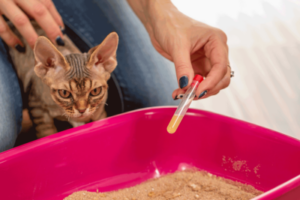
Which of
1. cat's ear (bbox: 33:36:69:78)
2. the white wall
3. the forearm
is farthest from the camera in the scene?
the white wall

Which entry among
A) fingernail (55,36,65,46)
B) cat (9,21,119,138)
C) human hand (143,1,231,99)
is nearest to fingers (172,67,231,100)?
human hand (143,1,231,99)

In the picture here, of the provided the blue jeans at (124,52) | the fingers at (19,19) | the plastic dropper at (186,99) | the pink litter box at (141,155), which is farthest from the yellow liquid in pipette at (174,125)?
the fingers at (19,19)

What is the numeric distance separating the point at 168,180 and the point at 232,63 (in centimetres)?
65

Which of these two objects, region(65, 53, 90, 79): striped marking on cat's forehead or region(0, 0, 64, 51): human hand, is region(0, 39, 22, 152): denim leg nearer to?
region(0, 0, 64, 51): human hand

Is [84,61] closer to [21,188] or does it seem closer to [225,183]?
[21,188]

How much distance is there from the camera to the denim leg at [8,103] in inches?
21.3

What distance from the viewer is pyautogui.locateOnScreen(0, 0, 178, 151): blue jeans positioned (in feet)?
2.18

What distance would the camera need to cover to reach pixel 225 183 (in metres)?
0.61

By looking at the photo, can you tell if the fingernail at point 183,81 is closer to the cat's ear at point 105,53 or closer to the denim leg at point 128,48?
the cat's ear at point 105,53

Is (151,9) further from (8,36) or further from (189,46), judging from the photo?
(8,36)

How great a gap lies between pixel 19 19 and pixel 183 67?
337 mm

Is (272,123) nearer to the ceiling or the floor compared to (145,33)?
nearer to the floor

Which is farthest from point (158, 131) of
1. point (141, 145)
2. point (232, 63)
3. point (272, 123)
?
point (232, 63)

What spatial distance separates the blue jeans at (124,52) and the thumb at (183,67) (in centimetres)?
21
